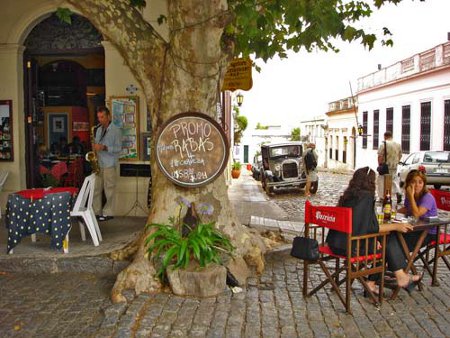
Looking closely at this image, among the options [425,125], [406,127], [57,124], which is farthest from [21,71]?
[406,127]

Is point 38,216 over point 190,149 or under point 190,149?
under

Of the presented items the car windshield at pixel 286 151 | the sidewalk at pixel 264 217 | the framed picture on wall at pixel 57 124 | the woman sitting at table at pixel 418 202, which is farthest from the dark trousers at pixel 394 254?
the car windshield at pixel 286 151

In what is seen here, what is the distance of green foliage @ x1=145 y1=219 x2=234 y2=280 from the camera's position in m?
5.03

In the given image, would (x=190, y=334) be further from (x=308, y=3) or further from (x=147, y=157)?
(x=147, y=157)

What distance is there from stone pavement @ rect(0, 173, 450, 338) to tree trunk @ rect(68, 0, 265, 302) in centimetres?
45

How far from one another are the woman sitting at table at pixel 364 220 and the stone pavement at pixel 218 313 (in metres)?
0.40

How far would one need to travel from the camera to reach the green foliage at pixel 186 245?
5.03 meters

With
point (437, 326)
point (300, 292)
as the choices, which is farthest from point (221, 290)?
point (437, 326)

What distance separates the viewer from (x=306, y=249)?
4.64 meters

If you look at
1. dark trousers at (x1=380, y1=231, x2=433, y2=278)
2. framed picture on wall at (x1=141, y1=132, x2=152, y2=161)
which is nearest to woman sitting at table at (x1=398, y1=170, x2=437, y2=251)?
dark trousers at (x1=380, y1=231, x2=433, y2=278)

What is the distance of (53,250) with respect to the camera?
6.22 m

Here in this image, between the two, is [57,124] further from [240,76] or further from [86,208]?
[86,208]

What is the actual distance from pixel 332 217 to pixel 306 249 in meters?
0.38

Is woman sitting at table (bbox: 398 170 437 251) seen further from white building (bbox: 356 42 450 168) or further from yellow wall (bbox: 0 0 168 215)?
white building (bbox: 356 42 450 168)
